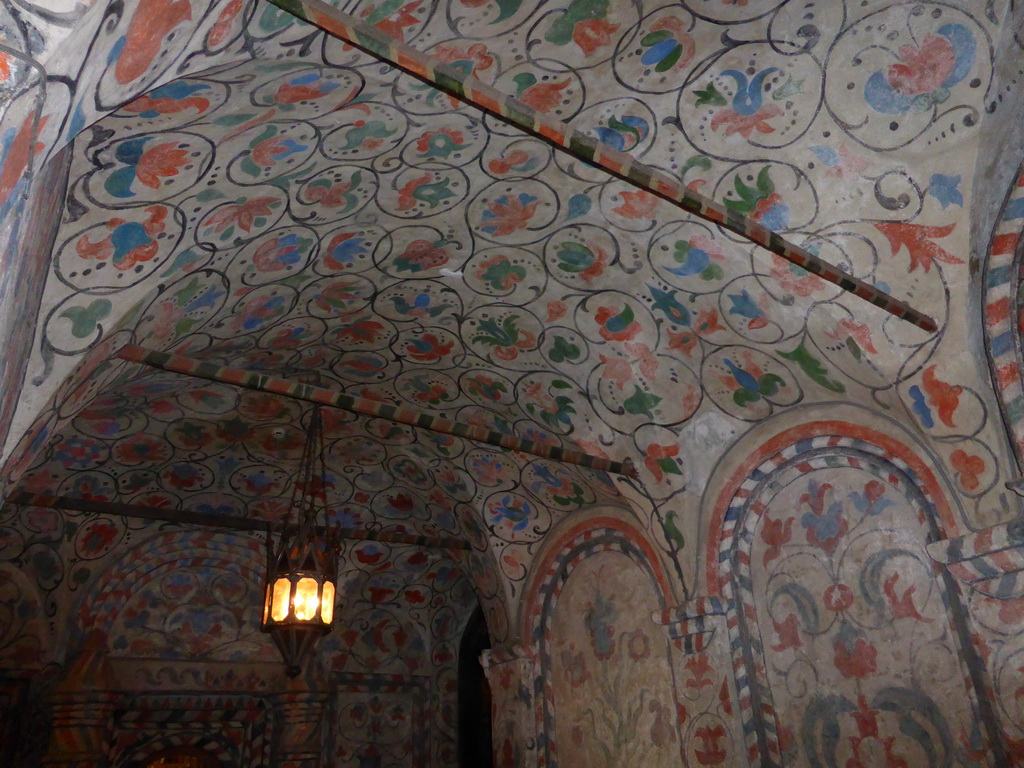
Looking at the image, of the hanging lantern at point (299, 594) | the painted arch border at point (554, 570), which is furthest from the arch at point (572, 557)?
the hanging lantern at point (299, 594)

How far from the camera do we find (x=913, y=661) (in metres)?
4.55

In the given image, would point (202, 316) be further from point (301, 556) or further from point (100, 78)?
point (100, 78)

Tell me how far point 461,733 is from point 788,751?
16.2 ft

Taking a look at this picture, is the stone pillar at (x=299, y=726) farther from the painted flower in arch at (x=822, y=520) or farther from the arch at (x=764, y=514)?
the painted flower in arch at (x=822, y=520)

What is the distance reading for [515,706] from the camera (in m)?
7.52

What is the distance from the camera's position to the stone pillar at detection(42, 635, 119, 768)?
721 centimetres

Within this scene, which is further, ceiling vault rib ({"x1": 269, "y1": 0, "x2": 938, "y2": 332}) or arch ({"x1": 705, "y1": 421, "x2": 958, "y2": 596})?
arch ({"x1": 705, "y1": 421, "x2": 958, "y2": 596})

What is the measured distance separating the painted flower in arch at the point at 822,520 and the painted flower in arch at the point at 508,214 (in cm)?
254

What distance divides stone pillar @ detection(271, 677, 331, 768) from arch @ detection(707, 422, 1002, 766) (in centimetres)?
475

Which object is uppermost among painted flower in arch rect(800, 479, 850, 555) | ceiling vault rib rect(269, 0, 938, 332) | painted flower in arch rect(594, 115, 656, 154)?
painted flower in arch rect(594, 115, 656, 154)

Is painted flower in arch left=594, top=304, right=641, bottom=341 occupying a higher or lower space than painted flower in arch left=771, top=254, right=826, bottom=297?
higher

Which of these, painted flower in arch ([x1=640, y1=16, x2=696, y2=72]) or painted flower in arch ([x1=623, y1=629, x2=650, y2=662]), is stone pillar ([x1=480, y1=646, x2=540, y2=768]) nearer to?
painted flower in arch ([x1=623, y1=629, x2=650, y2=662])

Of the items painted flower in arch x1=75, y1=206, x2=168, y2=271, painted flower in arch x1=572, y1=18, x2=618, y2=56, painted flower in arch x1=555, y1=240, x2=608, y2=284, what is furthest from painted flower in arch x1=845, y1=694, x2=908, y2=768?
painted flower in arch x1=75, y1=206, x2=168, y2=271

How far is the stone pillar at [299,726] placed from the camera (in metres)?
8.16
